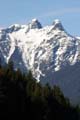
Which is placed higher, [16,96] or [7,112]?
[16,96]

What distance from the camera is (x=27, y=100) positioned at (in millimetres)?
110312

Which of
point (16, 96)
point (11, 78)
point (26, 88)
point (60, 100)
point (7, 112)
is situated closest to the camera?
point (7, 112)

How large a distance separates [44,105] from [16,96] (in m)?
21.5

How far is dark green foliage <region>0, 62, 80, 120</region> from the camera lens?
9752 centimetres

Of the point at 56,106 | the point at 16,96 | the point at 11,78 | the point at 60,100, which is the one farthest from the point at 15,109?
the point at 60,100

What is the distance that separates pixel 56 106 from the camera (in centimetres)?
13500

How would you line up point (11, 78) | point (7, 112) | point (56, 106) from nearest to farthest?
1. point (7, 112)
2. point (11, 78)
3. point (56, 106)

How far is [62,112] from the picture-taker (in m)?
138

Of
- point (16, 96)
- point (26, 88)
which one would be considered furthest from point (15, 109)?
point (26, 88)

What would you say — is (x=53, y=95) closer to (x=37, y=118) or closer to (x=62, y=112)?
(x=62, y=112)

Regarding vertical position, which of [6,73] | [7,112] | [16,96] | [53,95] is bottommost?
[7,112]

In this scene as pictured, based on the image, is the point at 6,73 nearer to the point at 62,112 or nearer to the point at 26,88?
the point at 26,88

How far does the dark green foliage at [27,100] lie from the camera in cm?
9752

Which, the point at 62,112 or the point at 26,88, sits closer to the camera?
the point at 26,88
